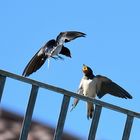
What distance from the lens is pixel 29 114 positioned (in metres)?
2.62

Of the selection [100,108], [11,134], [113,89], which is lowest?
[11,134]

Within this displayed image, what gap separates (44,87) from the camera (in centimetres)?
271

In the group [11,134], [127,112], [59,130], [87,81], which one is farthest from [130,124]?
[87,81]

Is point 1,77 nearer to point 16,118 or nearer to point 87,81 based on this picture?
point 16,118

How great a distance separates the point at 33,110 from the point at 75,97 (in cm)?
23

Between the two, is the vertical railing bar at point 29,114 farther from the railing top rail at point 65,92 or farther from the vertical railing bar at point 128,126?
the vertical railing bar at point 128,126

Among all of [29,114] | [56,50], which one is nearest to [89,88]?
[56,50]

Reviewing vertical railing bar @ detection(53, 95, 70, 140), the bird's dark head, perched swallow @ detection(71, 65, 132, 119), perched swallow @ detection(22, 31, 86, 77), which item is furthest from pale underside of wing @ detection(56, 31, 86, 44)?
the bird's dark head

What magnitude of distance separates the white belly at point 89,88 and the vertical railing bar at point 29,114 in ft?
23.1

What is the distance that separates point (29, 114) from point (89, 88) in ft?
24.7

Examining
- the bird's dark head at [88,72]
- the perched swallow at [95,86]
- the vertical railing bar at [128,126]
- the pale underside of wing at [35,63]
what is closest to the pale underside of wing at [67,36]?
the pale underside of wing at [35,63]

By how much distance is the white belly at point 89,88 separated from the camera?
389 inches

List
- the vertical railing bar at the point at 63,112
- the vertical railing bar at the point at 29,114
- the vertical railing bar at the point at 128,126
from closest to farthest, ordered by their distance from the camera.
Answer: the vertical railing bar at the point at 29,114 < the vertical railing bar at the point at 63,112 < the vertical railing bar at the point at 128,126

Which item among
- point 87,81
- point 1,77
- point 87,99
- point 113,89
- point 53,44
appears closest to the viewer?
point 1,77
